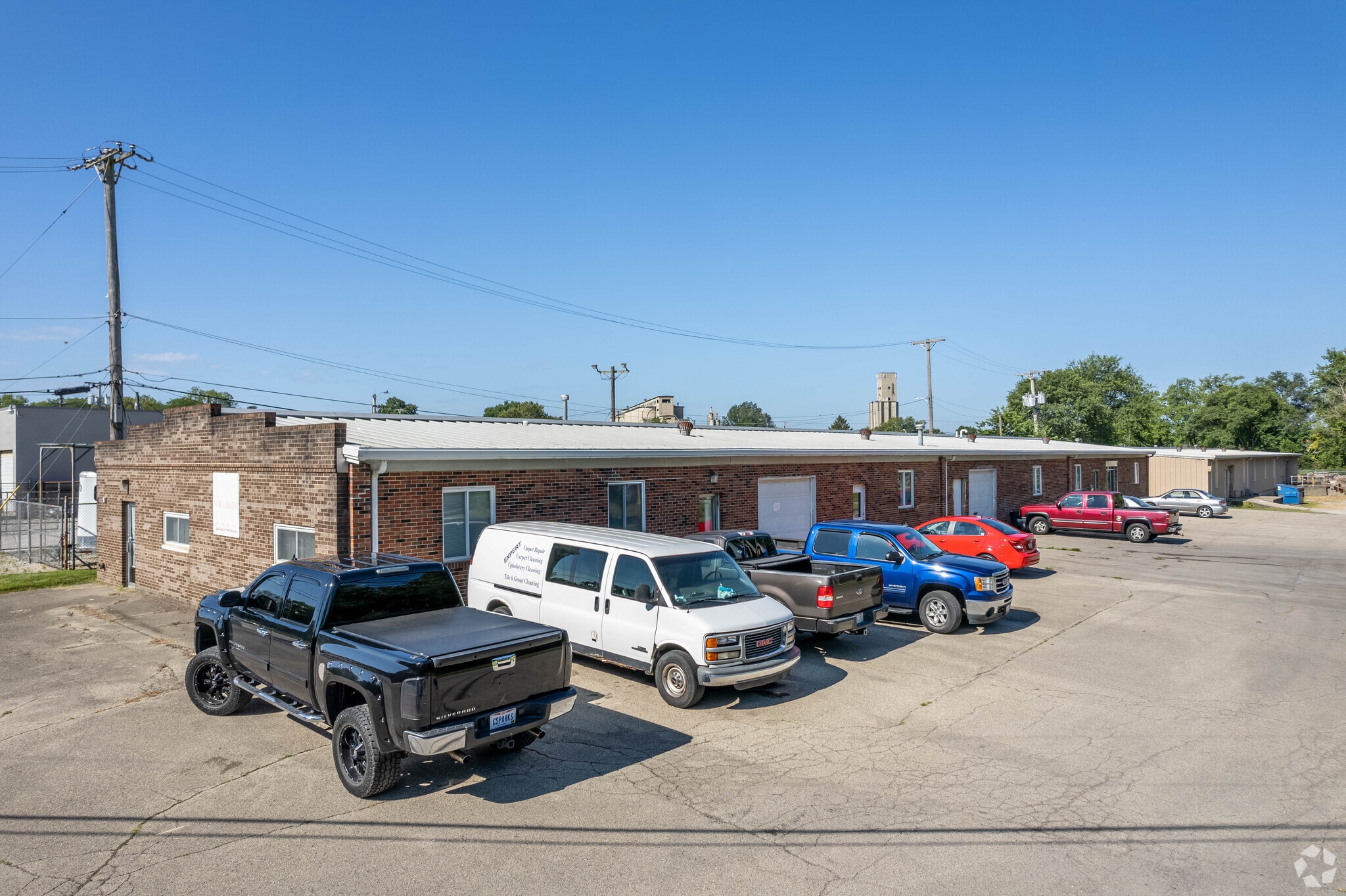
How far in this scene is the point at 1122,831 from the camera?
6.15 m

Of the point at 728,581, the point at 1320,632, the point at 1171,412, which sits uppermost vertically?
the point at 1171,412

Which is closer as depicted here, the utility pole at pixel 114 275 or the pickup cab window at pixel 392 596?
the pickup cab window at pixel 392 596

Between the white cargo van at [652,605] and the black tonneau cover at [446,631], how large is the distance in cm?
215

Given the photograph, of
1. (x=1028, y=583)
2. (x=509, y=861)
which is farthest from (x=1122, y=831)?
(x=1028, y=583)

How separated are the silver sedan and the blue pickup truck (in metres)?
30.3

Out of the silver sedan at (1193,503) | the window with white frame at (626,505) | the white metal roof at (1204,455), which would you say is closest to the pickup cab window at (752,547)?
the window with white frame at (626,505)

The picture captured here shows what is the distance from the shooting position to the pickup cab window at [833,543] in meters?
14.2

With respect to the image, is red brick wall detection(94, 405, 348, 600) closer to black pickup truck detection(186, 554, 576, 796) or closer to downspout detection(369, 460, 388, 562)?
downspout detection(369, 460, 388, 562)

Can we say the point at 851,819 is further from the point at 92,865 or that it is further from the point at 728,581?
the point at 92,865

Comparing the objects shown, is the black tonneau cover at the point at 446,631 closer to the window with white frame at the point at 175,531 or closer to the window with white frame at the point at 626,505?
the window with white frame at the point at 626,505

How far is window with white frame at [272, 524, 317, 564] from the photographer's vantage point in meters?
13.2

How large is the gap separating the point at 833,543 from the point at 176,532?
561 inches

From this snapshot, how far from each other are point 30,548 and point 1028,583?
2778cm

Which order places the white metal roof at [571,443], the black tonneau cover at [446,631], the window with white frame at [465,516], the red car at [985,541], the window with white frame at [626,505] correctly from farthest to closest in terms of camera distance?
the red car at [985,541]
the window with white frame at [626,505]
the window with white frame at [465,516]
the white metal roof at [571,443]
the black tonneau cover at [446,631]
